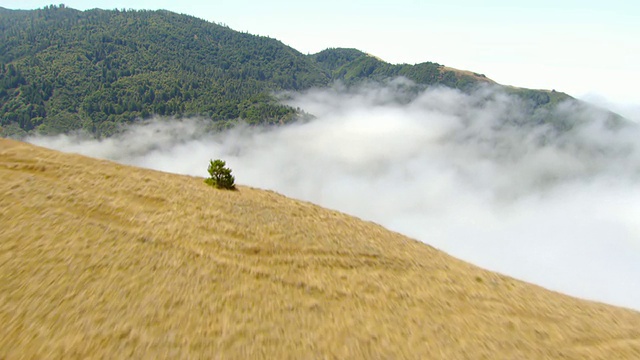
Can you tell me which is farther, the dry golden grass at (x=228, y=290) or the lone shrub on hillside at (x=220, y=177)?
the lone shrub on hillside at (x=220, y=177)

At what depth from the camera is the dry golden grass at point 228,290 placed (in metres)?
9.96

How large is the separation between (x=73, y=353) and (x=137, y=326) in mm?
1482

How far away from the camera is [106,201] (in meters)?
16.3

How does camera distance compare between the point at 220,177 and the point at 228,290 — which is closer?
the point at 228,290

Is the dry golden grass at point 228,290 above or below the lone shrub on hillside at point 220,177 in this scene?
above

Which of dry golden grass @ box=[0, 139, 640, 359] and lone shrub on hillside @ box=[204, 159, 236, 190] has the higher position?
dry golden grass @ box=[0, 139, 640, 359]

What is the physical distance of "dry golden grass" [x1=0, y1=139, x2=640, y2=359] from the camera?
392 inches

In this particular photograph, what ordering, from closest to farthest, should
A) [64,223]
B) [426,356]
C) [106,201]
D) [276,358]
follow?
[276,358] < [426,356] < [64,223] < [106,201]

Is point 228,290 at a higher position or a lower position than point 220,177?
higher

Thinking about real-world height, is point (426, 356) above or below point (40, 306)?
above

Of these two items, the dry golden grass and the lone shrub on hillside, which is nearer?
the dry golden grass

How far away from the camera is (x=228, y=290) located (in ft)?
40.2

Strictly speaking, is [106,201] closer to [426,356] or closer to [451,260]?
[426,356]

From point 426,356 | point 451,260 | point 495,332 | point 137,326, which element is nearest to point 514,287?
point 451,260
